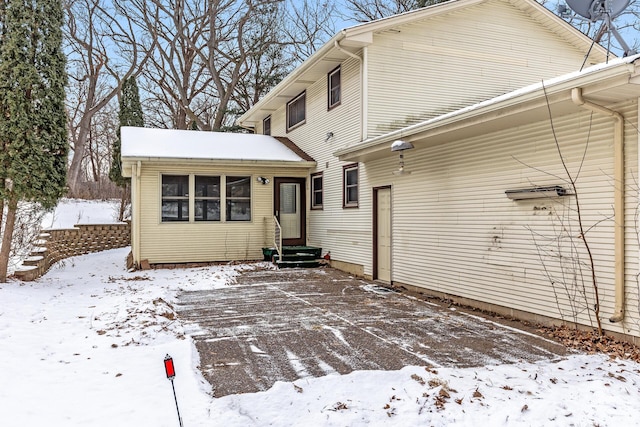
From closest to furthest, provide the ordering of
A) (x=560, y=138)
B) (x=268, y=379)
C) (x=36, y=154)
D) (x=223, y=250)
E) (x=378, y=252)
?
(x=268, y=379), (x=560, y=138), (x=36, y=154), (x=378, y=252), (x=223, y=250)

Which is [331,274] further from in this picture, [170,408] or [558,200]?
[170,408]

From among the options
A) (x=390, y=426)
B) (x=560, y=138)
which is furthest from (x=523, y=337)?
(x=390, y=426)

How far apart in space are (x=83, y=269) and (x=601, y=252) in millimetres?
11069

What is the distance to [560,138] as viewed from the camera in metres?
5.74

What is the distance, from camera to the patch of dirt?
4.66 metres

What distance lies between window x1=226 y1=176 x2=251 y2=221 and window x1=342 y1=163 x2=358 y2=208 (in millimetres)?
2912

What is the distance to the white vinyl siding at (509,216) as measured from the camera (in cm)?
524

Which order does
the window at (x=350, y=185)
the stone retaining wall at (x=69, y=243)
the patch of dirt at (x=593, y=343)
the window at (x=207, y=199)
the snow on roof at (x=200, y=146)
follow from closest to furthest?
the patch of dirt at (x=593, y=343) < the stone retaining wall at (x=69, y=243) < the window at (x=350, y=185) < the snow on roof at (x=200, y=146) < the window at (x=207, y=199)

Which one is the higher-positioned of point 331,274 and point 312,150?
point 312,150

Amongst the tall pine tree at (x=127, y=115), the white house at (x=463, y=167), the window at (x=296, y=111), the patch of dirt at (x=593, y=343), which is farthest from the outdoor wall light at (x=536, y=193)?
the tall pine tree at (x=127, y=115)

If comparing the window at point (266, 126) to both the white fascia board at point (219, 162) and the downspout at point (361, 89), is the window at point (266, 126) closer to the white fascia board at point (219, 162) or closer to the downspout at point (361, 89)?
the white fascia board at point (219, 162)

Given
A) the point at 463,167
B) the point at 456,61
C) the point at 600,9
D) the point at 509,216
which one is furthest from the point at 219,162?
the point at 600,9

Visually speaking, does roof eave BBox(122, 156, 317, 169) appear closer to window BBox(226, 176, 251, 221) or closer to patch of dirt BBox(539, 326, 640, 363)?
window BBox(226, 176, 251, 221)

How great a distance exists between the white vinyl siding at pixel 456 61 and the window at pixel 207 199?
4597mm
